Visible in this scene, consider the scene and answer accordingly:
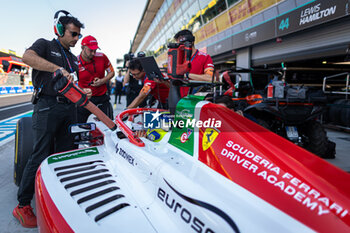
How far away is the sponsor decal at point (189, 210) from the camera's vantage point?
90 centimetres

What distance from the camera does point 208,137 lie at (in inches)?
50.1

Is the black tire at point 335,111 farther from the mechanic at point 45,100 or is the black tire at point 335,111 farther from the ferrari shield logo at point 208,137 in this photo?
the mechanic at point 45,100

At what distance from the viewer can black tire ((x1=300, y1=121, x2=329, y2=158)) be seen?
3.33m

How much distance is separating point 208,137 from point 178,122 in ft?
1.03

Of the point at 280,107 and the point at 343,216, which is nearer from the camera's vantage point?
the point at 343,216

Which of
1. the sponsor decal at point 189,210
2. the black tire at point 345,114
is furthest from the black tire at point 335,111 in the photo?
the sponsor decal at point 189,210

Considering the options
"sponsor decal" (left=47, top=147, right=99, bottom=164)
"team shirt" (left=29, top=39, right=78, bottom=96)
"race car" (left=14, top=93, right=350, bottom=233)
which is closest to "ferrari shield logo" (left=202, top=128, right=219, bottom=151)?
"race car" (left=14, top=93, right=350, bottom=233)

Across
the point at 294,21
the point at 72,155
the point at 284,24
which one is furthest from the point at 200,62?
the point at 284,24

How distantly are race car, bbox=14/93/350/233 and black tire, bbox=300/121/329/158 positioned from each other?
2660mm

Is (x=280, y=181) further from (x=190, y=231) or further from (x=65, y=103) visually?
(x=65, y=103)

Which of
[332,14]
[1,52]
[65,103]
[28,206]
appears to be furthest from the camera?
[1,52]

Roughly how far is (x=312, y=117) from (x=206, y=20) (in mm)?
10658

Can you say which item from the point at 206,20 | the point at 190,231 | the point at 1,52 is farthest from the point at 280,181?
the point at 1,52

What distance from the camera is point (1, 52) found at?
29.6 metres
